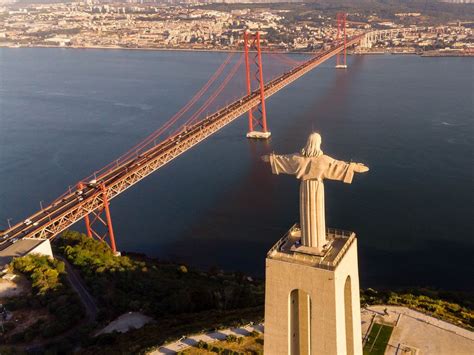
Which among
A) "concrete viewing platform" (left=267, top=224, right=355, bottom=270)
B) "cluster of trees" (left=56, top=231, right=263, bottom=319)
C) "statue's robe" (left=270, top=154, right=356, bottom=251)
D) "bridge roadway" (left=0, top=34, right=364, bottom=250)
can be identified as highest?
"statue's robe" (left=270, top=154, right=356, bottom=251)

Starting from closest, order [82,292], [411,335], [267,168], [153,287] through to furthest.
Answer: [411,335] → [82,292] → [153,287] → [267,168]

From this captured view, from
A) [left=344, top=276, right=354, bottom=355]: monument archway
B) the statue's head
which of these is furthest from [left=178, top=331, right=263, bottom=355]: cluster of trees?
the statue's head

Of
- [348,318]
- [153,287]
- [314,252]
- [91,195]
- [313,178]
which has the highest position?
[313,178]

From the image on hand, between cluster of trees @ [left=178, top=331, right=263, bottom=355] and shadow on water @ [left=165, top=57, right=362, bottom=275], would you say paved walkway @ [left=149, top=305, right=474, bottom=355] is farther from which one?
shadow on water @ [left=165, top=57, right=362, bottom=275]

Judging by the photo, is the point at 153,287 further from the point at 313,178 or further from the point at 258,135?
the point at 258,135

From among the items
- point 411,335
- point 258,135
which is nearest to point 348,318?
point 411,335

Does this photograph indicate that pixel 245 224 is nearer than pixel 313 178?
No

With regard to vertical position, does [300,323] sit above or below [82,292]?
above
